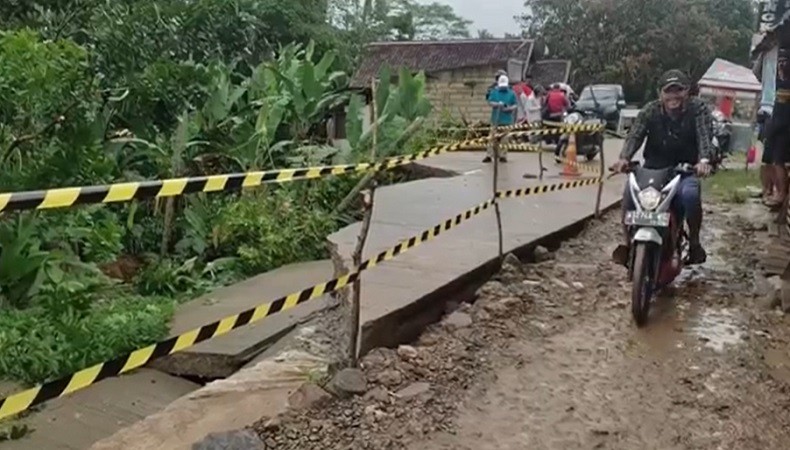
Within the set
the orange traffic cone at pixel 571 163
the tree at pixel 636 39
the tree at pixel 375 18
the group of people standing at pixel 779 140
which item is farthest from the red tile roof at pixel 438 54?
the group of people standing at pixel 779 140

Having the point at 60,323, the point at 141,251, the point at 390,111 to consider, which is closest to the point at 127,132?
the point at 141,251

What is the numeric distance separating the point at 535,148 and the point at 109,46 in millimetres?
7733

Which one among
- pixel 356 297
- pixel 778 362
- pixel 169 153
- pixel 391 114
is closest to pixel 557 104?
pixel 391 114

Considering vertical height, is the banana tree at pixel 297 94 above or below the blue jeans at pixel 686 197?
above

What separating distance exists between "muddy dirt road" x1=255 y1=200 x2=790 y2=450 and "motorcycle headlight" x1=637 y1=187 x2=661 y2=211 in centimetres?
74

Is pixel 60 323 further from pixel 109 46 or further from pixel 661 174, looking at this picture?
pixel 109 46

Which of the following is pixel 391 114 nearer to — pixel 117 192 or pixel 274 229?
pixel 274 229

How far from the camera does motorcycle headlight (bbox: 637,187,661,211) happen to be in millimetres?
5152

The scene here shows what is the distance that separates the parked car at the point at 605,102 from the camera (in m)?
23.5

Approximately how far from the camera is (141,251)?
9.14m

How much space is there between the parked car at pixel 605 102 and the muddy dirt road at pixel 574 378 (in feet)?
57.1

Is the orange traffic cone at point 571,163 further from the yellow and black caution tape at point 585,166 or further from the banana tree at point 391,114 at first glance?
the banana tree at point 391,114

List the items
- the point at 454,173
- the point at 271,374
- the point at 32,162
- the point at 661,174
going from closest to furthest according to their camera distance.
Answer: the point at 271,374 < the point at 661,174 < the point at 32,162 < the point at 454,173

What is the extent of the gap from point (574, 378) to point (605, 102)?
851 inches
